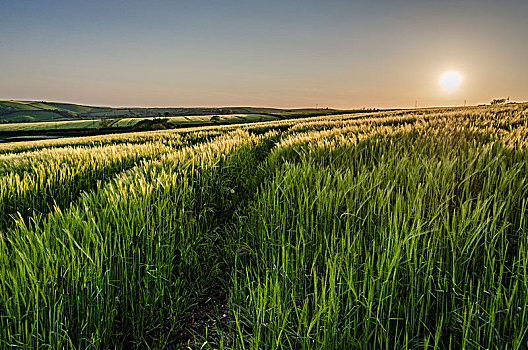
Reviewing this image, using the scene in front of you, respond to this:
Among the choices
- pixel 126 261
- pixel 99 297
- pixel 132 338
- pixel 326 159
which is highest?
pixel 326 159

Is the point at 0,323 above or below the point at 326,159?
below

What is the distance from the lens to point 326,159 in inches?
148

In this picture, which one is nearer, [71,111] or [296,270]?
[296,270]

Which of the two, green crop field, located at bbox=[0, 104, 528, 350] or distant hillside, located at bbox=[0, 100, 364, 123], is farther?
distant hillside, located at bbox=[0, 100, 364, 123]

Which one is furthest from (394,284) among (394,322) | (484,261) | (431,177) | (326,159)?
(326,159)

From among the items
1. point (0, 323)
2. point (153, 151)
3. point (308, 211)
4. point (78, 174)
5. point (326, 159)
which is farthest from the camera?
point (153, 151)

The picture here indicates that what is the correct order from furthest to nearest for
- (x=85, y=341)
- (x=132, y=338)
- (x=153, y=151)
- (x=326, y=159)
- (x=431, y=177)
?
1. (x=153, y=151)
2. (x=326, y=159)
3. (x=431, y=177)
4. (x=132, y=338)
5. (x=85, y=341)

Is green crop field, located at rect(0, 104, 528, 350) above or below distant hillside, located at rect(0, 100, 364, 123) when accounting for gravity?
below

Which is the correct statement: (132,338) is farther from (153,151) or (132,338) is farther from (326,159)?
(153,151)

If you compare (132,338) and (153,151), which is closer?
(132,338)

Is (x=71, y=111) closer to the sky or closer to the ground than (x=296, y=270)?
closer to the sky

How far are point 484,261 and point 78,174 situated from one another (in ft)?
16.2

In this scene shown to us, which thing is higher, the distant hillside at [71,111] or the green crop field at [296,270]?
the distant hillside at [71,111]

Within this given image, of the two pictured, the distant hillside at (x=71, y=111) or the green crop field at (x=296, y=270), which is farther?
the distant hillside at (x=71, y=111)
